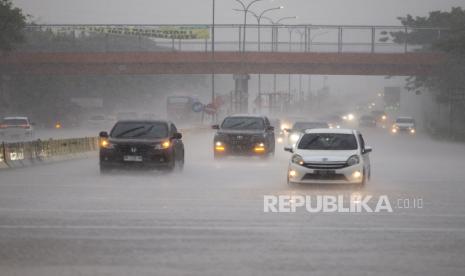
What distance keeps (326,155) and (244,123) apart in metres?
14.0

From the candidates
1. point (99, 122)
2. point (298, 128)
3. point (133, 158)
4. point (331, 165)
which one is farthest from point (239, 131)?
point (99, 122)

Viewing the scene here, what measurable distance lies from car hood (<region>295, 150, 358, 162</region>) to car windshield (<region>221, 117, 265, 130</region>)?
13063mm

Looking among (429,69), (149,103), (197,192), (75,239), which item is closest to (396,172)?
(197,192)

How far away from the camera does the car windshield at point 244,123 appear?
34969 mm

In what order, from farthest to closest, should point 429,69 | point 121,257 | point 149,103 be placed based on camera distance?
1. point 149,103
2. point 429,69
3. point 121,257

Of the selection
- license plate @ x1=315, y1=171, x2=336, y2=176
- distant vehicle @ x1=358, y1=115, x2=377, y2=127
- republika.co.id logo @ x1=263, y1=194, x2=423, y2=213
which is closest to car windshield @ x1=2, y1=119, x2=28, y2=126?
license plate @ x1=315, y1=171, x2=336, y2=176

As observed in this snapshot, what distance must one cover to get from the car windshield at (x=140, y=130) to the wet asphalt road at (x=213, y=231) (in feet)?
10.3

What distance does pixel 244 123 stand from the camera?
115ft

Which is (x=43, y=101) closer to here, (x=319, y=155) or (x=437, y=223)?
(x=319, y=155)

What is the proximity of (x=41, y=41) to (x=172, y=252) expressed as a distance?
11553 centimetres

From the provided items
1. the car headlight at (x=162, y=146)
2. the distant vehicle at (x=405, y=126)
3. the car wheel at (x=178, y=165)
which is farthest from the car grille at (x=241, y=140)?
the distant vehicle at (x=405, y=126)

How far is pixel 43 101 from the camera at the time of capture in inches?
4281

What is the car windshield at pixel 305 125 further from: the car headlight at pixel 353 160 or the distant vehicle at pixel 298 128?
the car headlight at pixel 353 160

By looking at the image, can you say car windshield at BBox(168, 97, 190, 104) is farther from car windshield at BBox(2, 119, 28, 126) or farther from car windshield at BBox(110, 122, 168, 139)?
car windshield at BBox(110, 122, 168, 139)
